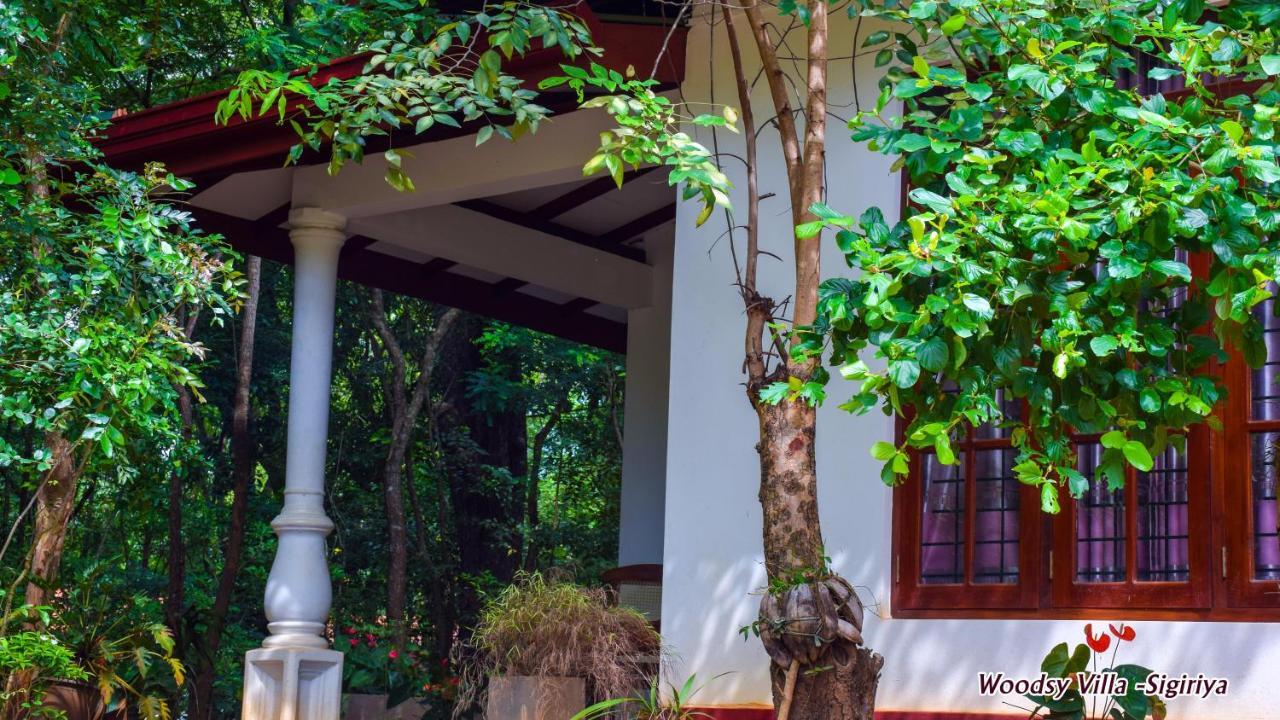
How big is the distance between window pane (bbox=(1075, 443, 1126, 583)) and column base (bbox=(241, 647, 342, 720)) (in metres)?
3.48

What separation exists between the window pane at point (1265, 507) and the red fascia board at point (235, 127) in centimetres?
285

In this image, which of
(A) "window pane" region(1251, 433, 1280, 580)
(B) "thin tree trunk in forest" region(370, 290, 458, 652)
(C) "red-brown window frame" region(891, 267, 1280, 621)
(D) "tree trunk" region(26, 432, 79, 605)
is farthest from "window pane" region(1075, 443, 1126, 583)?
(B) "thin tree trunk in forest" region(370, 290, 458, 652)

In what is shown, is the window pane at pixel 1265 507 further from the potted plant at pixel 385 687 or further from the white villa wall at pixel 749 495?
the potted plant at pixel 385 687

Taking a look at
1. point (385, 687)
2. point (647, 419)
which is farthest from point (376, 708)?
point (647, 419)

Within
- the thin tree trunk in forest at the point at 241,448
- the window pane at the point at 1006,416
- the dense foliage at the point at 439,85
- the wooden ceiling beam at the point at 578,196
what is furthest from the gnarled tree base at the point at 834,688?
the thin tree trunk in forest at the point at 241,448

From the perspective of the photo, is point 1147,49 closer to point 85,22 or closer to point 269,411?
point 85,22

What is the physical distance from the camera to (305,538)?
264 inches

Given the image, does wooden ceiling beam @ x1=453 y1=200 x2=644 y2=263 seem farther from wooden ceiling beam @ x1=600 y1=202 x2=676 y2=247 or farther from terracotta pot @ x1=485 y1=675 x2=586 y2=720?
terracotta pot @ x1=485 y1=675 x2=586 y2=720

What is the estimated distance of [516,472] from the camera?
13.8 m

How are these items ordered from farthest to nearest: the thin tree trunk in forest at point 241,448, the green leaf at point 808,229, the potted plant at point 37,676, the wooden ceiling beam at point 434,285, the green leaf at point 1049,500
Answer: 1. the thin tree trunk in forest at point 241,448
2. the wooden ceiling beam at point 434,285
3. the potted plant at point 37,676
4. the green leaf at point 808,229
5. the green leaf at point 1049,500

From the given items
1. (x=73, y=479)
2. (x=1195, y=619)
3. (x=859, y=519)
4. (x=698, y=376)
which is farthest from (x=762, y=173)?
(x=73, y=479)

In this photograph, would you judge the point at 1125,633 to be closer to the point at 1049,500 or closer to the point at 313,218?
the point at 1049,500

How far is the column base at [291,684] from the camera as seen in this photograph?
647 cm

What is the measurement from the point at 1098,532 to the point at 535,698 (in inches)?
88.4
